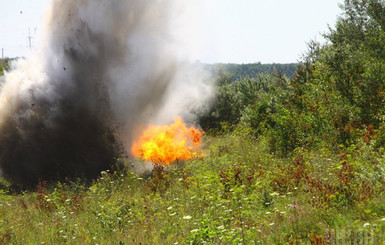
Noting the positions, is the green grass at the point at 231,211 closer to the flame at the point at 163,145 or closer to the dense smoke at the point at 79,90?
the dense smoke at the point at 79,90

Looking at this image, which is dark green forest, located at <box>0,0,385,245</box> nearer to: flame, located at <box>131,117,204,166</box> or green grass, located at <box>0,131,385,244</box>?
green grass, located at <box>0,131,385,244</box>

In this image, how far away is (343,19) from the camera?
31797 mm

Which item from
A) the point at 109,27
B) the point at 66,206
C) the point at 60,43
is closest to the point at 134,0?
the point at 109,27

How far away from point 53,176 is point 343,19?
3155 cm

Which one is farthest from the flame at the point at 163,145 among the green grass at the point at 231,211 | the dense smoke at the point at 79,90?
the green grass at the point at 231,211

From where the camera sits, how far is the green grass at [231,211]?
509 centimetres

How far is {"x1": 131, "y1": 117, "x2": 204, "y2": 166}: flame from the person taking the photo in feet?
48.8

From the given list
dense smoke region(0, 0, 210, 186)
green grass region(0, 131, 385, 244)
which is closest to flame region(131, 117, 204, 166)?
dense smoke region(0, 0, 210, 186)

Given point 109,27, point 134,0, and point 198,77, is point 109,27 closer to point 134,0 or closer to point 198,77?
point 134,0

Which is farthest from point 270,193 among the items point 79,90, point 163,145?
point 79,90

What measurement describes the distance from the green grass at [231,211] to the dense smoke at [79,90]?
10.1 ft

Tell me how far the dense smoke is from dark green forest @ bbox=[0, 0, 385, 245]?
4.69 feet

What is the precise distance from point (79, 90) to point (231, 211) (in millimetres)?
9997

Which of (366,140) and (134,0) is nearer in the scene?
(366,140)
